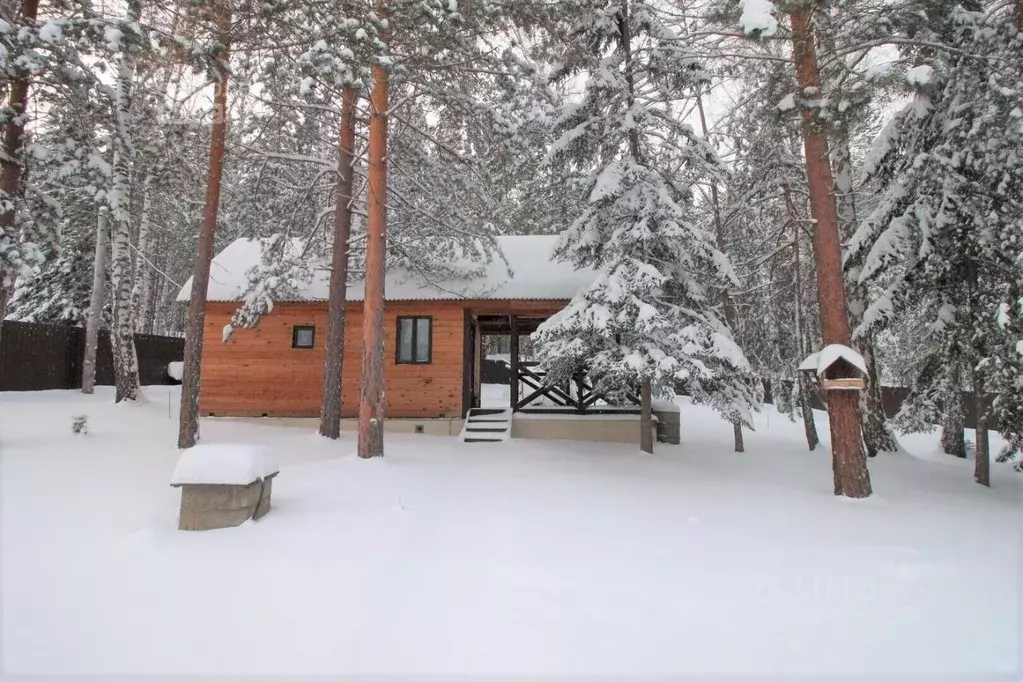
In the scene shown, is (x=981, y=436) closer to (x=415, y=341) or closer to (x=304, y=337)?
(x=415, y=341)

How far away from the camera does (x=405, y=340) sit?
1322 centimetres

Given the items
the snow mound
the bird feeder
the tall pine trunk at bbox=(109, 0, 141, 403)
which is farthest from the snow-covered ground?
the snow mound

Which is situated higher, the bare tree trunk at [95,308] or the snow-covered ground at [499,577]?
the bare tree trunk at [95,308]

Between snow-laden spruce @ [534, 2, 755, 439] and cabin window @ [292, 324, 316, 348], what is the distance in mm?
6301

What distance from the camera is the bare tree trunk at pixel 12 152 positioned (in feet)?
25.3

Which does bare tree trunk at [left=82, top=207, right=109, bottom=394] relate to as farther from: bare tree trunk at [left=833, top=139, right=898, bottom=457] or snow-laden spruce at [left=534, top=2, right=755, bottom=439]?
bare tree trunk at [left=833, top=139, right=898, bottom=457]

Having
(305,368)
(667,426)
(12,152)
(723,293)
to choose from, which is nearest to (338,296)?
(305,368)

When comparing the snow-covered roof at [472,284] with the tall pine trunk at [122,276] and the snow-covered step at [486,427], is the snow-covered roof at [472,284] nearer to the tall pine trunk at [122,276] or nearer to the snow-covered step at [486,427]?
the tall pine trunk at [122,276]

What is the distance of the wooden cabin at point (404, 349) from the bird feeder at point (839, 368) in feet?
18.0

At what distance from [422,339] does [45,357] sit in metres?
11.4

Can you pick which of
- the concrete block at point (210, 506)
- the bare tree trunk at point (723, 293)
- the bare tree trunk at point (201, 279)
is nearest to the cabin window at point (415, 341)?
the bare tree trunk at point (201, 279)

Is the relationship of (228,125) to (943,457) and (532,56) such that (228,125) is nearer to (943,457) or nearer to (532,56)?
(532,56)

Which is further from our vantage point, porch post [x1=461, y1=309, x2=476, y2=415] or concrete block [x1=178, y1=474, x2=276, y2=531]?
porch post [x1=461, y1=309, x2=476, y2=415]

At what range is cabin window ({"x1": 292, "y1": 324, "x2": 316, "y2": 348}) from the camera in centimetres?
1346
